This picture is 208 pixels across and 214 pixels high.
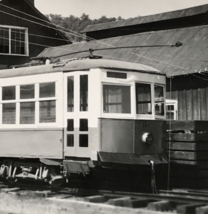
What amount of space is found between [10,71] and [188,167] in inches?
201

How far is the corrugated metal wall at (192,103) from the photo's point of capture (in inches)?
643

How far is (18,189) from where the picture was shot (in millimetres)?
10109

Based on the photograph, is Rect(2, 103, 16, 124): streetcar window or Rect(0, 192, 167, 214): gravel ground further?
Rect(2, 103, 16, 124): streetcar window

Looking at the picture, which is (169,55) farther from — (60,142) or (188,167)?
(60,142)

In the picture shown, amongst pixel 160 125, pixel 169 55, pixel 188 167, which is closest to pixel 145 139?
pixel 160 125

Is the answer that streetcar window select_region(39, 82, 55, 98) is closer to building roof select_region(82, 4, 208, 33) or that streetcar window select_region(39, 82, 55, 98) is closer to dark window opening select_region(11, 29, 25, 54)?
building roof select_region(82, 4, 208, 33)

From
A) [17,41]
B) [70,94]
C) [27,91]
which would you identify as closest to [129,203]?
[70,94]

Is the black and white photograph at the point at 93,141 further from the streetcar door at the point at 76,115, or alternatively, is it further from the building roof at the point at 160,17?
the building roof at the point at 160,17

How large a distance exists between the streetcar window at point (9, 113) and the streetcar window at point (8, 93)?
164mm

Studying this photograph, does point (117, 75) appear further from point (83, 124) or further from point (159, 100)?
point (159, 100)

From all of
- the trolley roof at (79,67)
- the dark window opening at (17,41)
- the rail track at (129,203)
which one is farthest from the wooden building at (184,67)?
the dark window opening at (17,41)

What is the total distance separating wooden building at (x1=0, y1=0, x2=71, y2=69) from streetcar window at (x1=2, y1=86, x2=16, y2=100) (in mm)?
14544

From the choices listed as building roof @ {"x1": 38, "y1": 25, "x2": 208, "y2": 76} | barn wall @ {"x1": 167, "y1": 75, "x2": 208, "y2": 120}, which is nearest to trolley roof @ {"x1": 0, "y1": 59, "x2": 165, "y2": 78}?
building roof @ {"x1": 38, "y1": 25, "x2": 208, "y2": 76}

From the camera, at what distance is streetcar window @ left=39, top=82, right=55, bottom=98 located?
9.83 meters
